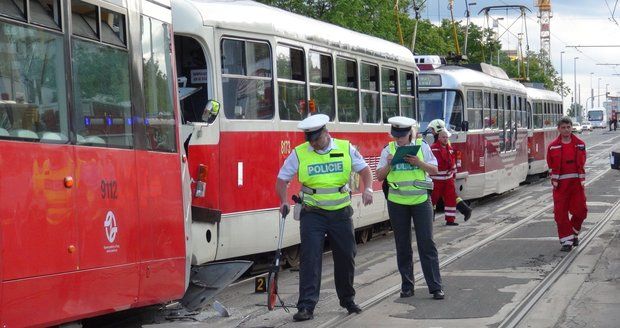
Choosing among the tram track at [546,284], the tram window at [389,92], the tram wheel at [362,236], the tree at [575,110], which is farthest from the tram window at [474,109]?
the tree at [575,110]

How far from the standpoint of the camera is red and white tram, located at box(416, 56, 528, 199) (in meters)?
22.3

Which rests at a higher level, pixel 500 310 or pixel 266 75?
pixel 266 75

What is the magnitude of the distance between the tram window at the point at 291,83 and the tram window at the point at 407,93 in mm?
4820

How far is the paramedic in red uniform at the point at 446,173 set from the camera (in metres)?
18.6

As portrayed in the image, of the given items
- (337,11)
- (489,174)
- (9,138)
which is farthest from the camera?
(337,11)

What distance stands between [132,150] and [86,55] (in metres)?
0.92

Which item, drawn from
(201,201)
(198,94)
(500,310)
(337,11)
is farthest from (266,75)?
(337,11)

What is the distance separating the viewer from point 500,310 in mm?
9969

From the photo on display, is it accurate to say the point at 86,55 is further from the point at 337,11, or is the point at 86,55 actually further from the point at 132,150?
the point at 337,11

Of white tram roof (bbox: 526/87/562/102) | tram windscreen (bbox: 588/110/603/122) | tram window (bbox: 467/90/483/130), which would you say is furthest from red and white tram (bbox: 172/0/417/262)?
tram windscreen (bbox: 588/110/603/122)

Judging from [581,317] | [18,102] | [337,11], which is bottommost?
[581,317]

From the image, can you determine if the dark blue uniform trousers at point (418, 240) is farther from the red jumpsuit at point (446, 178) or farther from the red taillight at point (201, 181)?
the red jumpsuit at point (446, 178)

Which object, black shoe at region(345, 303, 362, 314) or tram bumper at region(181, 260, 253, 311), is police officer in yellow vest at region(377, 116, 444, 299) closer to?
black shoe at region(345, 303, 362, 314)

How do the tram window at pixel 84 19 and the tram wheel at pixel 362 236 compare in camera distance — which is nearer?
the tram window at pixel 84 19
